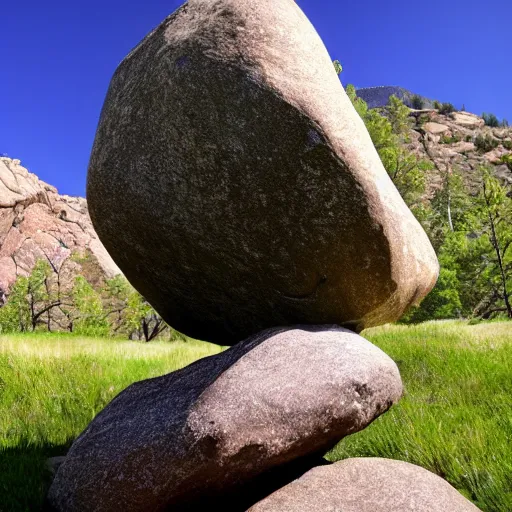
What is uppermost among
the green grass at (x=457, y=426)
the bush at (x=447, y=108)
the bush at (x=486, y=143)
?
the bush at (x=447, y=108)

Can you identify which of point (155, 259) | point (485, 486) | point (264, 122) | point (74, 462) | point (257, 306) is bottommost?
point (485, 486)

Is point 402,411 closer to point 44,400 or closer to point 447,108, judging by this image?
point 44,400

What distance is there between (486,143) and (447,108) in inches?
706

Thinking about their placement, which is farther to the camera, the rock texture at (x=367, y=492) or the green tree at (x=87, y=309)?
the green tree at (x=87, y=309)

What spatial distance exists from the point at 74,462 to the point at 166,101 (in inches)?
96.9

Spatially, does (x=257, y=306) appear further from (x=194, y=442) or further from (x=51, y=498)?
(x=51, y=498)

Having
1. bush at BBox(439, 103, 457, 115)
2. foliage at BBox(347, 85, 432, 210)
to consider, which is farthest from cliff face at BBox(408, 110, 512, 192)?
foliage at BBox(347, 85, 432, 210)

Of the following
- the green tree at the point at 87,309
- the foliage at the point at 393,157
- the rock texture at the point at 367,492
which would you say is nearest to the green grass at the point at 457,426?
the rock texture at the point at 367,492

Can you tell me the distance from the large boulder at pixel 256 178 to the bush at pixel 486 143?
7600 centimetres

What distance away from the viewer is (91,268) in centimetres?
4562

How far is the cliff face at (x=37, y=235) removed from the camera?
42750 mm

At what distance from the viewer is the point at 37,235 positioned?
4644cm

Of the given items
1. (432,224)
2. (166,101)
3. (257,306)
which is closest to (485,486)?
(257,306)

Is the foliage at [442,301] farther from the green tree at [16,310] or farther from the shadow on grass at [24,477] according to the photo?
the shadow on grass at [24,477]
